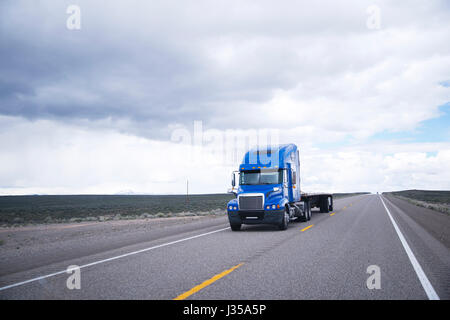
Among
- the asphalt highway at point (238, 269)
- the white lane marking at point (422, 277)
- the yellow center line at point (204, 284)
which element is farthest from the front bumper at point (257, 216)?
the yellow center line at point (204, 284)

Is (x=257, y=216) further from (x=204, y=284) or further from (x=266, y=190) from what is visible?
(x=204, y=284)

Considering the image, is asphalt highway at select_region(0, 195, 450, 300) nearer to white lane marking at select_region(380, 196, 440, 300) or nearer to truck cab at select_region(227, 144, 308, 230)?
white lane marking at select_region(380, 196, 440, 300)

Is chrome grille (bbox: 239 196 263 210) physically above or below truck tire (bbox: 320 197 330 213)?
above

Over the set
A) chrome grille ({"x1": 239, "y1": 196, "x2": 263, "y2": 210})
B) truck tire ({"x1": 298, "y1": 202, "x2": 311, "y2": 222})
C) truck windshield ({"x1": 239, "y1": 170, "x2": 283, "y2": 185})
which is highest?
truck windshield ({"x1": 239, "y1": 170, "x2": 283, "y2": 185})

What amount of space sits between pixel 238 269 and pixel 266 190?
7.70 metres

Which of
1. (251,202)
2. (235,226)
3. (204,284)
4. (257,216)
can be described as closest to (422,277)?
(204,284)

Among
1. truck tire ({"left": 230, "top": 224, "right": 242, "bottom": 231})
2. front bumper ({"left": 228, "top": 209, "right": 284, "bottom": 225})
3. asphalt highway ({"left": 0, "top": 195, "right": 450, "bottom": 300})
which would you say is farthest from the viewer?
truck tire ({"left": 230, "top": 224, "right": 242, "bottom": 231})

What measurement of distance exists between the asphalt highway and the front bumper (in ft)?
8.43

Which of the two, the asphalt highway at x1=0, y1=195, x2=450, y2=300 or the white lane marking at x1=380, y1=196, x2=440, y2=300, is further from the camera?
the asphalt highway at x1=0, y1=195, x2=450, y2=300

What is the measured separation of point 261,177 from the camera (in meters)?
15.1

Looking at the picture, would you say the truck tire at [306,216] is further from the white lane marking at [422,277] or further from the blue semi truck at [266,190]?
the white lane marking at [422,277]

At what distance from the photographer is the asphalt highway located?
5.40 metres

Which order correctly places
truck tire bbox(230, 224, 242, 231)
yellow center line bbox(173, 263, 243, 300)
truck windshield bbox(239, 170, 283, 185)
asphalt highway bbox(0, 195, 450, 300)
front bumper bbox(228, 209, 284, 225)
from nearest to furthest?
yellow center line bbox(173, 263, 243, 300) < asphalt highway bbox(0, 195, 450, 300) < front bumper bbox(228, 209, 284, 225) < truck tire bbox(230, 224, 242, 231) < truck windshield bbox(239, 170, 283, 185)

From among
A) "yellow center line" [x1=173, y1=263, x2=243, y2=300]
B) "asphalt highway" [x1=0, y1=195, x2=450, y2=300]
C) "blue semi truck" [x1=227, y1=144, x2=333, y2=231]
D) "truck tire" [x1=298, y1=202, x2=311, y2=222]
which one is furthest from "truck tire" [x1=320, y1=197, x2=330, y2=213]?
"yellow center line" [x1=173, y1=263, x2=243, y2=300]
